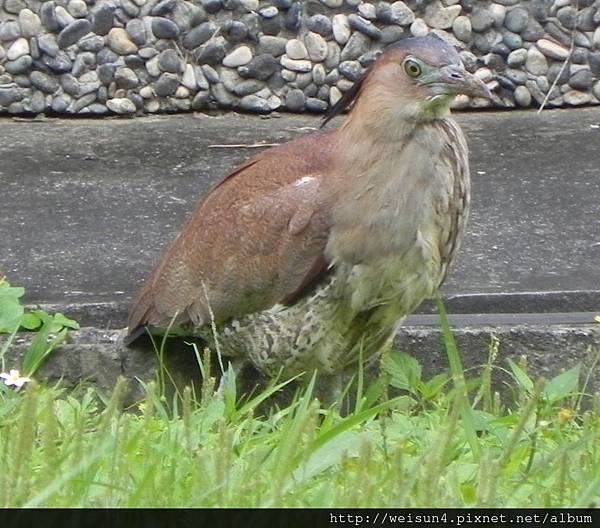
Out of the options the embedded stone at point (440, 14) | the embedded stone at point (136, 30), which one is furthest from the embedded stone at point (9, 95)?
the embedded stone at point (440, 14)

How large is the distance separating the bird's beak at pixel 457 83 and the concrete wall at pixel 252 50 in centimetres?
287

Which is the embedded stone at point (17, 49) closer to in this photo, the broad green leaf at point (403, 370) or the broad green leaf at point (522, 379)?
the broad green leaf at point (403, 370)

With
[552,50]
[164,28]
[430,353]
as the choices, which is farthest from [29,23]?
[430,353]

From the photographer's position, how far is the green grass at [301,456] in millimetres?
3236

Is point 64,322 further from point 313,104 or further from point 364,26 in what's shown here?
point 364,26

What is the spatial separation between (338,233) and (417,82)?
508 millimetres

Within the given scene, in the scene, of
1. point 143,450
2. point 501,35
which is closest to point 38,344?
point 143,450

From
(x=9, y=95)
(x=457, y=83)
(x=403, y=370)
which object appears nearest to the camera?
(x=457, y=83)

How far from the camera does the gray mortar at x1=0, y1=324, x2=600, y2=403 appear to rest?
511cm

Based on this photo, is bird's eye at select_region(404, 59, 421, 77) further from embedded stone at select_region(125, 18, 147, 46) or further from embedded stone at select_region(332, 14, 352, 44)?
embedded stone at select_region(125, 18, 147, 46)

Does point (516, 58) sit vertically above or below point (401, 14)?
below

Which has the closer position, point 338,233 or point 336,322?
point 338,233

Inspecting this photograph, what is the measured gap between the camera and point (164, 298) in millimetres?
5000

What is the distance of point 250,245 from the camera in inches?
190
